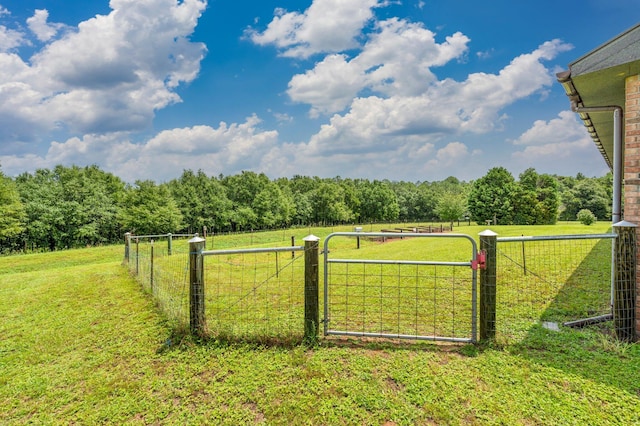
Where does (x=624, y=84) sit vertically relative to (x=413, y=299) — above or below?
above

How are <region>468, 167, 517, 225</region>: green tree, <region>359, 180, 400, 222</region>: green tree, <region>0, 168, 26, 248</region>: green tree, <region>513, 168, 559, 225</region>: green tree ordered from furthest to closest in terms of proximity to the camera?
<region>359, 180, 400, 222</region>: green tree < <region>468, 167, 517, 225</region>: green tree < <region>513, 168, 559, 225</region>: green tree < <region>0, 168, 26, 248</region>: green tree

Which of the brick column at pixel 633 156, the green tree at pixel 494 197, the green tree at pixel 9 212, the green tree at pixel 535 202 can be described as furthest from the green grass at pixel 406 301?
the green tree at pixel 535 202

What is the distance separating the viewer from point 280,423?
9.12 ft

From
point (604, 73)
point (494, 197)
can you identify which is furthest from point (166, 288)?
point (494, 197)

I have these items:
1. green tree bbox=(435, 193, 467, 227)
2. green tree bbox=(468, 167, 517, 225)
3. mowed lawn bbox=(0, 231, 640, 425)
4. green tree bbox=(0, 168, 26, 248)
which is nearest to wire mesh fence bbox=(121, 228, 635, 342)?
mowed lawn bbox=(0, 231, 640, 425)

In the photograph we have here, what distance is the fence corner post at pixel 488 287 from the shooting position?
376 centimetres

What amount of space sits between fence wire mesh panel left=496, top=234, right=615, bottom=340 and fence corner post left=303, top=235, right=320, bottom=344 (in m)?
2.25

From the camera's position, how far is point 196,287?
425 centimetres

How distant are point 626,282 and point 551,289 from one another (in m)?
2.83

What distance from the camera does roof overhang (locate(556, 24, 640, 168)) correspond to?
3805 millimetres

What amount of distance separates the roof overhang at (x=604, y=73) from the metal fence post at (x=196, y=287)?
5.54 metres

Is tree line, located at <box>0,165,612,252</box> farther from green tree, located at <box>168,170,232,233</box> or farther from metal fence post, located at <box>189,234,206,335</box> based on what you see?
metal fence post, located at <box>189,234,206,335</box>

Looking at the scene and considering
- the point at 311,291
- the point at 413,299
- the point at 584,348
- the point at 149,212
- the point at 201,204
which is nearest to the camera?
the point at 584,348

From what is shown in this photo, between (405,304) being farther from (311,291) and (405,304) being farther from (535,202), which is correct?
(535,202)
